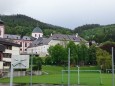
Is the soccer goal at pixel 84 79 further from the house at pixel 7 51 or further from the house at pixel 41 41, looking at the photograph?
the house at pixel 41 41

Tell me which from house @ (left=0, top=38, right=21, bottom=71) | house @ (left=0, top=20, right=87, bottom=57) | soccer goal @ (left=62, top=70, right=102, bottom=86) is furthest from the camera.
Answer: house @ (left=0, top=20, right=87, bottom=57)

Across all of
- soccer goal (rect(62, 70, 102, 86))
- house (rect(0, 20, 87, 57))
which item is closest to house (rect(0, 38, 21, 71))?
soccer goal (rect(62, 70, 102, 86))

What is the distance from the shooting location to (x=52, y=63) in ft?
362

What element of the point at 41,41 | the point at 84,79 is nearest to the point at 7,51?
the point at 84,79

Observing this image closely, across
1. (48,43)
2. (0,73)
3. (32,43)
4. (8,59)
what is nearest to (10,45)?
(8,59)

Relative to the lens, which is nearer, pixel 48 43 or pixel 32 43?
pixel 48 43

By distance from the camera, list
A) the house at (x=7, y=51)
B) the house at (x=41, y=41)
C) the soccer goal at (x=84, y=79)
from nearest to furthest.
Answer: the soccer goal at (x=84, y=79), the house at (x=7, y=51), the house at (x=41, y=41)

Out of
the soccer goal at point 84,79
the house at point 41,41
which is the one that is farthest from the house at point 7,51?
the house at point 41,41

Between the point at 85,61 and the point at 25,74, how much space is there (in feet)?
154

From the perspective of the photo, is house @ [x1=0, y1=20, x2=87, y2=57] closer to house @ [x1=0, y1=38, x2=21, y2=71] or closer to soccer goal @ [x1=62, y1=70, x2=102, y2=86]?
house @ [x1=0, y1=38, x2=21, y2=71]

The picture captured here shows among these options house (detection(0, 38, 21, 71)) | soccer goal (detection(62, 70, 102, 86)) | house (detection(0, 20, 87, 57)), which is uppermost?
house (detection(0, 20, 87, 57))

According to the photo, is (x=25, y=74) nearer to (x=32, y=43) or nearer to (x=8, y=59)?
(x=8, y=59)

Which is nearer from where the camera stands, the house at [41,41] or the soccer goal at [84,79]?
the soccer goal at [84,79]

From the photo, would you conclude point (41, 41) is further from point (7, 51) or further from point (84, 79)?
point (84, 79)
